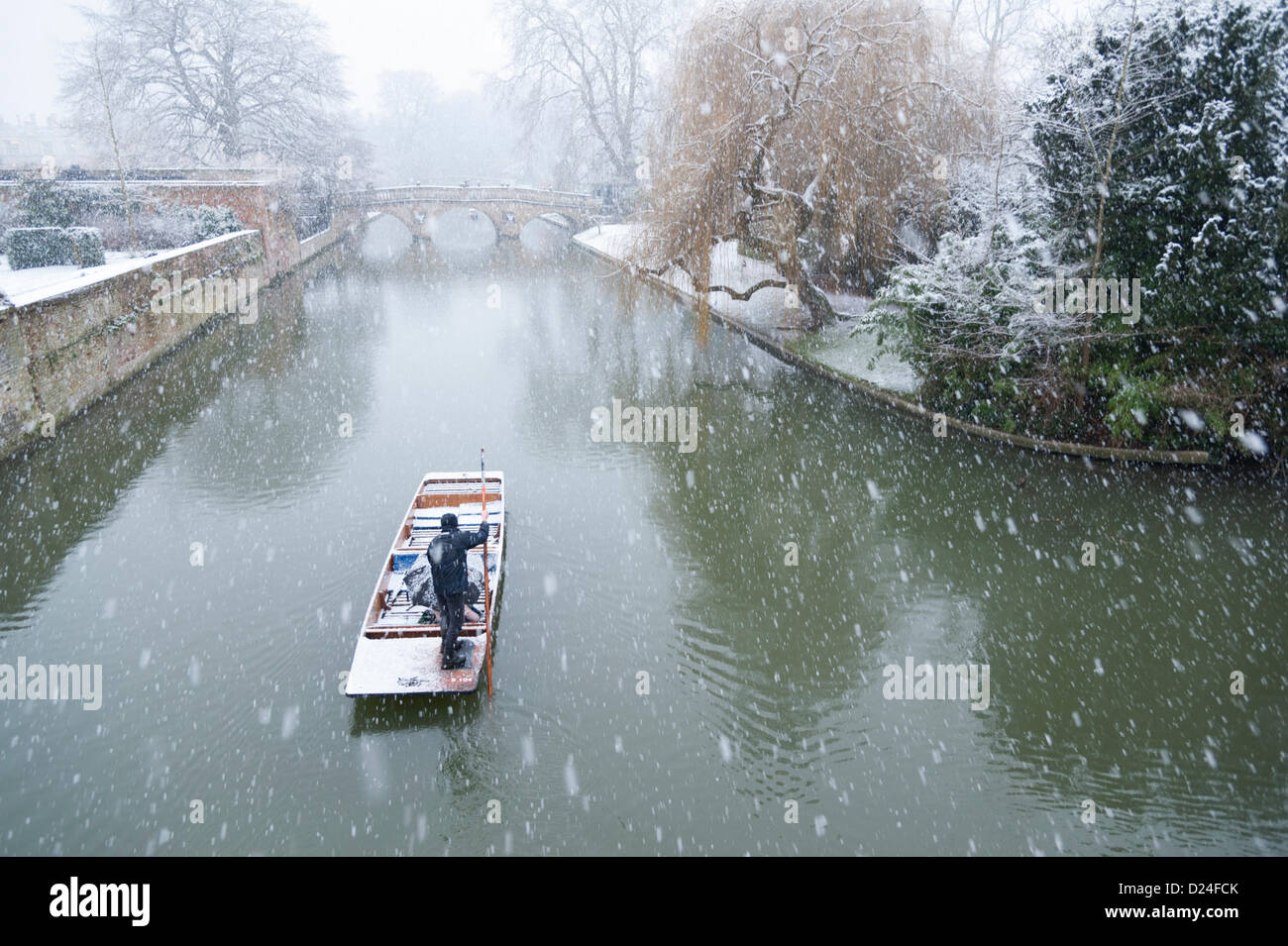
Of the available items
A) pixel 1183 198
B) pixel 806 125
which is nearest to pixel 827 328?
pixel 806 125

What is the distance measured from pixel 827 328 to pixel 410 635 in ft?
47.4

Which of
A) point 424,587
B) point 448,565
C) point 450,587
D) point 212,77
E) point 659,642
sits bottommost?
point 659,642

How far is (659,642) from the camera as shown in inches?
360

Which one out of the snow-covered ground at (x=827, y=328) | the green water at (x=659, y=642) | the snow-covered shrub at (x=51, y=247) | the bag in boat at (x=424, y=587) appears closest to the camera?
the green water at (x=659, y=642)

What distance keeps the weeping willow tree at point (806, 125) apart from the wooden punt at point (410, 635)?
9.44m

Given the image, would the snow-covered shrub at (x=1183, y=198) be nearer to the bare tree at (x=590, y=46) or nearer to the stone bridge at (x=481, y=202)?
the bare tree at (x=590, y=46)

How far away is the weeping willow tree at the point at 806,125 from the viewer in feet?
55.6

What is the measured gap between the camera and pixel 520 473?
1339 centimetres

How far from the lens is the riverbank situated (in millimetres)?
13195

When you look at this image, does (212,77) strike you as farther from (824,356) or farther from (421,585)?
(421,585)

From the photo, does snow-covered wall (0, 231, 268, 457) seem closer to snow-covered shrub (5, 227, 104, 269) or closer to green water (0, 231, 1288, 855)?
green water (0, 231, 1288, 855)

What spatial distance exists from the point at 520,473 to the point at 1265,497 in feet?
34.2

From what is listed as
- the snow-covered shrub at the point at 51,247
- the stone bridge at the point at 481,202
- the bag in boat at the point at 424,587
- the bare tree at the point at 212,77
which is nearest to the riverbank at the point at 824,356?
the bag in boat at the point at 424,587
